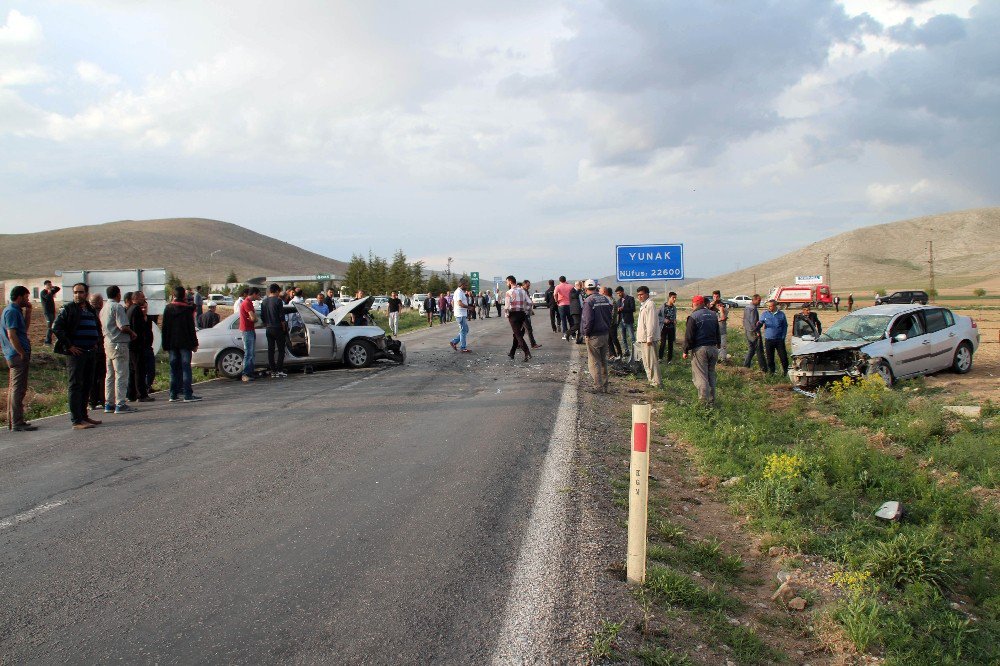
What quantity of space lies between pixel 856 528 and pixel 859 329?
9.38m

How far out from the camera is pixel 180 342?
39.0ft

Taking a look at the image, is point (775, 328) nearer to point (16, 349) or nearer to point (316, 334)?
point (316, 334)

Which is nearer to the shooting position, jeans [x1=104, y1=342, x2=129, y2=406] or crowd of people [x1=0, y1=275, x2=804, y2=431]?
crowd of people [x1=0, y1=275, x2=804, y2=431]

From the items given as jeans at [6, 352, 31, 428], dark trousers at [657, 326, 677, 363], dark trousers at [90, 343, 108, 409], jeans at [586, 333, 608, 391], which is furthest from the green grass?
dark trousers at [90, 343, 108, 409]


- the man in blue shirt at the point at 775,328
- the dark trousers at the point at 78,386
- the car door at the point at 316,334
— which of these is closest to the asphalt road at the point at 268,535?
the dark trousers at the point at 78,386

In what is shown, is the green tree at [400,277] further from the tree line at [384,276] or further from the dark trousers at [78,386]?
the dark trousers at [78,386]

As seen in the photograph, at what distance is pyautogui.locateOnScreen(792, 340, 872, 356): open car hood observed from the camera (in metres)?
13.0

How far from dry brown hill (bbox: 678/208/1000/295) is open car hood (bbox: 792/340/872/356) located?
123725 mm

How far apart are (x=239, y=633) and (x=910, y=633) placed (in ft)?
11.8

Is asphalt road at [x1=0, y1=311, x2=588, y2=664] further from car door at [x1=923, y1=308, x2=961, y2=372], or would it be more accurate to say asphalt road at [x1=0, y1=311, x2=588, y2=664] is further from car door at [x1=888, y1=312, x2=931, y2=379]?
car door at [x1=923, y1=308, x2=961, y2=372]

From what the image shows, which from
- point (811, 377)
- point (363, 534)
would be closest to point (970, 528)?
point (363, 534)

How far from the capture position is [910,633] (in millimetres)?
4055

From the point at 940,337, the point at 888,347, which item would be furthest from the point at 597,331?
the point at 940,337

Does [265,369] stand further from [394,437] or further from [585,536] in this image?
[585,536]
